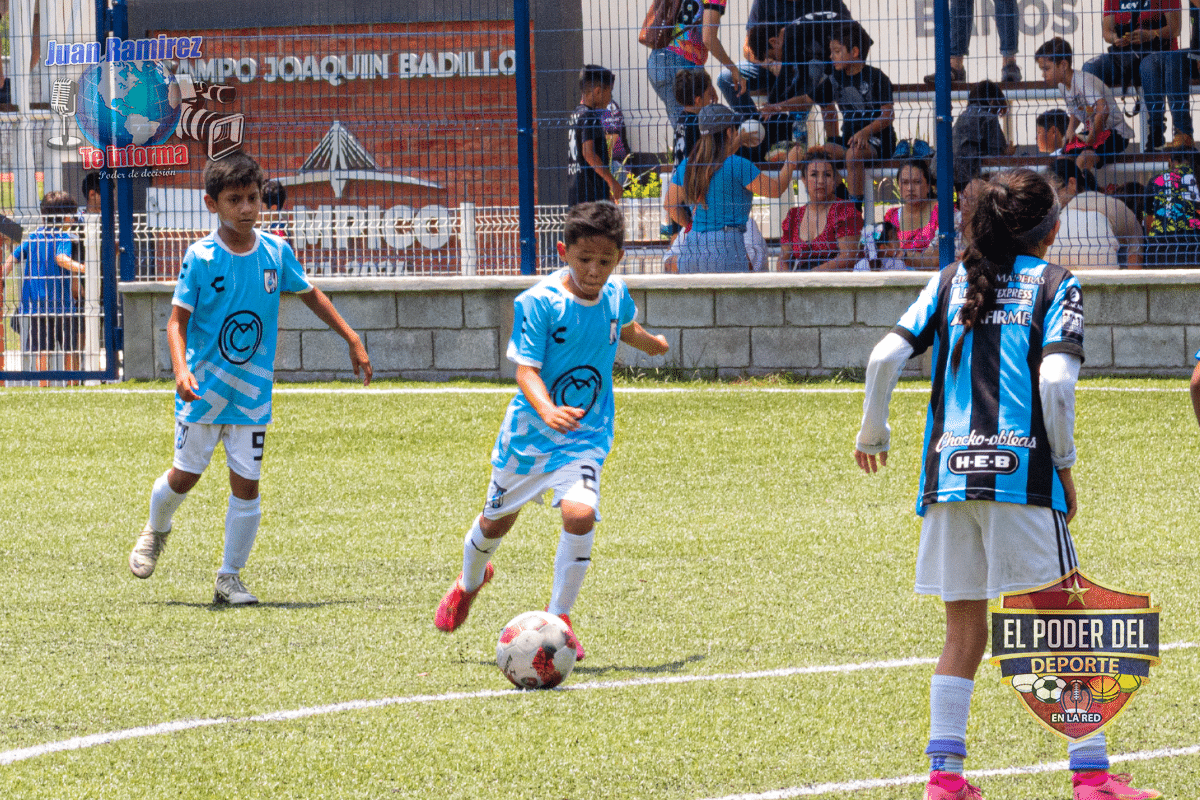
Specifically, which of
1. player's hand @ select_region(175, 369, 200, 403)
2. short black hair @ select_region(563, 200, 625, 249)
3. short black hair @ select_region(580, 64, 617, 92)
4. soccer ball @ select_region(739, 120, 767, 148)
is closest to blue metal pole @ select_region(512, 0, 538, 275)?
short black hair @ select_region(580, 64, 617, 92)

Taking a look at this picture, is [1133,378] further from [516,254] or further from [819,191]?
[516,254]

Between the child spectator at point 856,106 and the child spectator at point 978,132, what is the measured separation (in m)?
0.52

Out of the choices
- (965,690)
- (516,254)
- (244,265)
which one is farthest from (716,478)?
(965,690)

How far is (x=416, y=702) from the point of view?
15.8ft

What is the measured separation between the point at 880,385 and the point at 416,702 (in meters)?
1.78

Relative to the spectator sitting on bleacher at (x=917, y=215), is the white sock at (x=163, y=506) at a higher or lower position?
lower

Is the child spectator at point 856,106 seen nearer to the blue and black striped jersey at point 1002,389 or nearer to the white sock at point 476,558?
the white sock at point 476,558

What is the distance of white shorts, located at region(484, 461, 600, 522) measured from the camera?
5.41 metres

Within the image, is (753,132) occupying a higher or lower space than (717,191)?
higher

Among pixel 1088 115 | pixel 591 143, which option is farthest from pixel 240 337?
pixel 1088 115

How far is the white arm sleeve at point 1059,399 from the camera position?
12.1 ft

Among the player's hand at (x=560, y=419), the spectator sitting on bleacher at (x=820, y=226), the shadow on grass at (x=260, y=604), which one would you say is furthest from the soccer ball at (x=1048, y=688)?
the spectator sitting on bleacher at (x=820, y=226)

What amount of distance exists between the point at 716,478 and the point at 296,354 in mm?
5310

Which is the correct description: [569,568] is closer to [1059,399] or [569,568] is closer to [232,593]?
[232,593]
